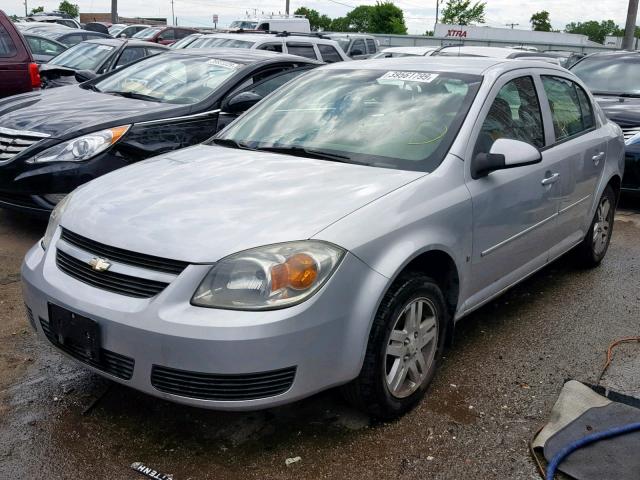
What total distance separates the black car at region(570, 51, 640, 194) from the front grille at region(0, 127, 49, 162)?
224 inches

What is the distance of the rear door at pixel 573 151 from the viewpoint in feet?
14.4

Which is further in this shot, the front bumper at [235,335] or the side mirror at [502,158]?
the side mirror at [502,158]

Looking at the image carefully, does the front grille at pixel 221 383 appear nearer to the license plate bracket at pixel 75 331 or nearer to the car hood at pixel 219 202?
the license plate bracket at pixel 75 331

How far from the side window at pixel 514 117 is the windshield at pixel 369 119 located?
16cm

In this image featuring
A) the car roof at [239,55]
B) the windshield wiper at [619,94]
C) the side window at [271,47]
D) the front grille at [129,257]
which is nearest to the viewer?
the front grille at [129,257]

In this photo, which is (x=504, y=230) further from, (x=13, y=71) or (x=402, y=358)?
(x=13, y=71)

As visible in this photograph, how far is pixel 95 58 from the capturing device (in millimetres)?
11023

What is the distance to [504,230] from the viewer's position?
12.1ft

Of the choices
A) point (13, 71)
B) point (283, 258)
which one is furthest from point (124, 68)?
point (283, 258)

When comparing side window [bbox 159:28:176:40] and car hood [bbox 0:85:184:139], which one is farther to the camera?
side window [bbox 159:28:176:40]

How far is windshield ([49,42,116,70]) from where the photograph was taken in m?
10.8

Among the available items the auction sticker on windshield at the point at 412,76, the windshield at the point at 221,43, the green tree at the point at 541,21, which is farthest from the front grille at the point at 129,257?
the green tree at the point at 541,21

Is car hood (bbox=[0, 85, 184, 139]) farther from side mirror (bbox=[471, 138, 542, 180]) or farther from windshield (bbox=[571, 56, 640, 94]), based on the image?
windshield (bbox=[571, 56, 640, 94])

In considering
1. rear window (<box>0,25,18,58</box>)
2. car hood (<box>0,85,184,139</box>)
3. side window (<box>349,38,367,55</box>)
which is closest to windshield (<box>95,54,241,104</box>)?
car hood (<box>0,85,184,139</box>)
